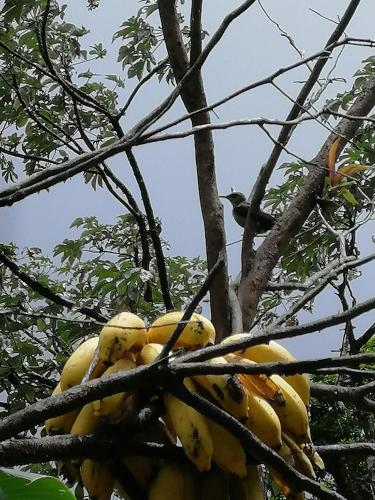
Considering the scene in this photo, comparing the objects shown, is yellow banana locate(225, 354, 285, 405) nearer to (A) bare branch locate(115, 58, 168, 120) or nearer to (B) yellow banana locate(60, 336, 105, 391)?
(B) yellow banana locate(60, 336, 105, 391)

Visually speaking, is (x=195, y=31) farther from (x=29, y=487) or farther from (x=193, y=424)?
(x=29, y=487)

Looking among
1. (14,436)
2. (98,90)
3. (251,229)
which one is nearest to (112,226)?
(98,90)

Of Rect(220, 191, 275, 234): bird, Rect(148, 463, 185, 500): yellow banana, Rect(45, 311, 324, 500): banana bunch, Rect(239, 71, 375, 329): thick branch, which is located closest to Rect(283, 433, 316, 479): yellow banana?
Rect(45, 311, 324, 500): banana bunch

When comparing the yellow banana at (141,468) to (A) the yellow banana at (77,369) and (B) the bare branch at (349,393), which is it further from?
(B) the bare branch at (349,393)

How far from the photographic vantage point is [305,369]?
41 centimetres

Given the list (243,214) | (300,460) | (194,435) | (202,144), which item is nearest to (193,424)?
(194,435)

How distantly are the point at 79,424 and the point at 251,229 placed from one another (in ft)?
2.69

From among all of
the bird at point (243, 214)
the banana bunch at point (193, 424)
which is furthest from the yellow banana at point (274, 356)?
the bird at point (243, 214)

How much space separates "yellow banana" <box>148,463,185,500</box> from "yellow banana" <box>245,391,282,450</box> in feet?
0.22

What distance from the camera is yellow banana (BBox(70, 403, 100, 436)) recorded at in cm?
50

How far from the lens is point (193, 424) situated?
19.2 inches

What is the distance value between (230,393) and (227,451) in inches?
1.7

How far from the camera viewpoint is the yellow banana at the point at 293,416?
21.7 inches

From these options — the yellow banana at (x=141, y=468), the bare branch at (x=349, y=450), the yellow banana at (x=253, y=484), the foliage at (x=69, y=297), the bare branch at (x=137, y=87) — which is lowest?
the yellow banana at (x=253, y=484)
